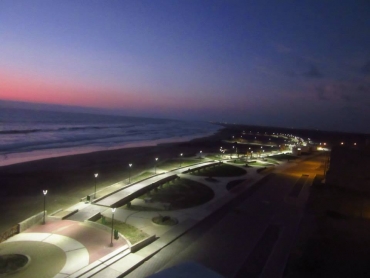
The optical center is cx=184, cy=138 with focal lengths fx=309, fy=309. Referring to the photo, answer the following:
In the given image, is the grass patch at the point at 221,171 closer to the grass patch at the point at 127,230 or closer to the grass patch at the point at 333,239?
the grass patch at the point at 333,239

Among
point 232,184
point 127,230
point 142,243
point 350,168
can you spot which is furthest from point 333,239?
point 350,168

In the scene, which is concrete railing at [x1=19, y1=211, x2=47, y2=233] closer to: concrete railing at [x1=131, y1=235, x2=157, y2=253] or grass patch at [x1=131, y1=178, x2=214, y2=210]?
concrete railing at [x1=131, y1=235, x2=157, y2=253]

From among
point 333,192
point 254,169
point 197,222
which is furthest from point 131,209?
point 254,169

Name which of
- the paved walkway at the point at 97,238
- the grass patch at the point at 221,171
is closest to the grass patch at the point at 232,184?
the grass patch at the point at 221,171

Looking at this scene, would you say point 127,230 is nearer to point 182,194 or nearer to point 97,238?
point 97,238

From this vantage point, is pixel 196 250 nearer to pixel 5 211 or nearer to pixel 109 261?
pixel 109 261

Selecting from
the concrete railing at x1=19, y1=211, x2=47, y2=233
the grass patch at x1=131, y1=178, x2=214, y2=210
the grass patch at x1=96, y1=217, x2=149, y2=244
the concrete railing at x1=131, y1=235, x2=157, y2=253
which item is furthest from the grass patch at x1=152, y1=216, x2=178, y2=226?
the concrete railing at x1=19, y1=211, x2=47, y2=233
